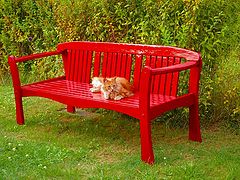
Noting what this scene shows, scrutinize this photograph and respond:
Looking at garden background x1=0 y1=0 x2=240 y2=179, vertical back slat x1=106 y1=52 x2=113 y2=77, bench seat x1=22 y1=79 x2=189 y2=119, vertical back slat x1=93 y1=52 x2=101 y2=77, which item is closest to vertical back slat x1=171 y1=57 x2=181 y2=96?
bench seat x1=22 y1=79 x2=189 y2=119

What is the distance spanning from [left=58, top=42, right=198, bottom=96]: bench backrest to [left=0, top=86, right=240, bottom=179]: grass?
619 millimetres

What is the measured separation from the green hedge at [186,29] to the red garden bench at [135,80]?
359 millimetres

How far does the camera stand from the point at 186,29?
19.6 feet

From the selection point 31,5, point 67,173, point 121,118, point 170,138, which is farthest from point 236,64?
point 31,5

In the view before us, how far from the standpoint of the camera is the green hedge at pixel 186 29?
597cm

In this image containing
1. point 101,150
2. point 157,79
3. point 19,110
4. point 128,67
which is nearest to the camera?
point 101,150

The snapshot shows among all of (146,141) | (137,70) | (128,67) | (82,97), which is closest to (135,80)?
(137,70)

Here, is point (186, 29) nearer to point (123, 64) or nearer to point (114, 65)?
point (123, 64)

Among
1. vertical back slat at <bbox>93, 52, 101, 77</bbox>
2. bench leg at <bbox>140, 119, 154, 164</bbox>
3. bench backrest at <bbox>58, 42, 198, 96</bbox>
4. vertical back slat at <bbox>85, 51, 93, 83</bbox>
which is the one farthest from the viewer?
vertical back slat at <bbox>85, 51, 93, 83</bbox>

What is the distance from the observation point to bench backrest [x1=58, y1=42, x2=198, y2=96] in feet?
18.8

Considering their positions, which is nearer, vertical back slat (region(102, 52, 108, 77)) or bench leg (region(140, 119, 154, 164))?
bench leg (region(140, 119, 154, 164))

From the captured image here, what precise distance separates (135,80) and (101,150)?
1029mm

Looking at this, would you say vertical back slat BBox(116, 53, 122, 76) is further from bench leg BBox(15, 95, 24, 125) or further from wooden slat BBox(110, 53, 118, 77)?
bench leg BBox(15, 95, 24, 125)

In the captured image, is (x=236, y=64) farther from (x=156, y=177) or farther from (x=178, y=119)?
(x=156, y=177)
